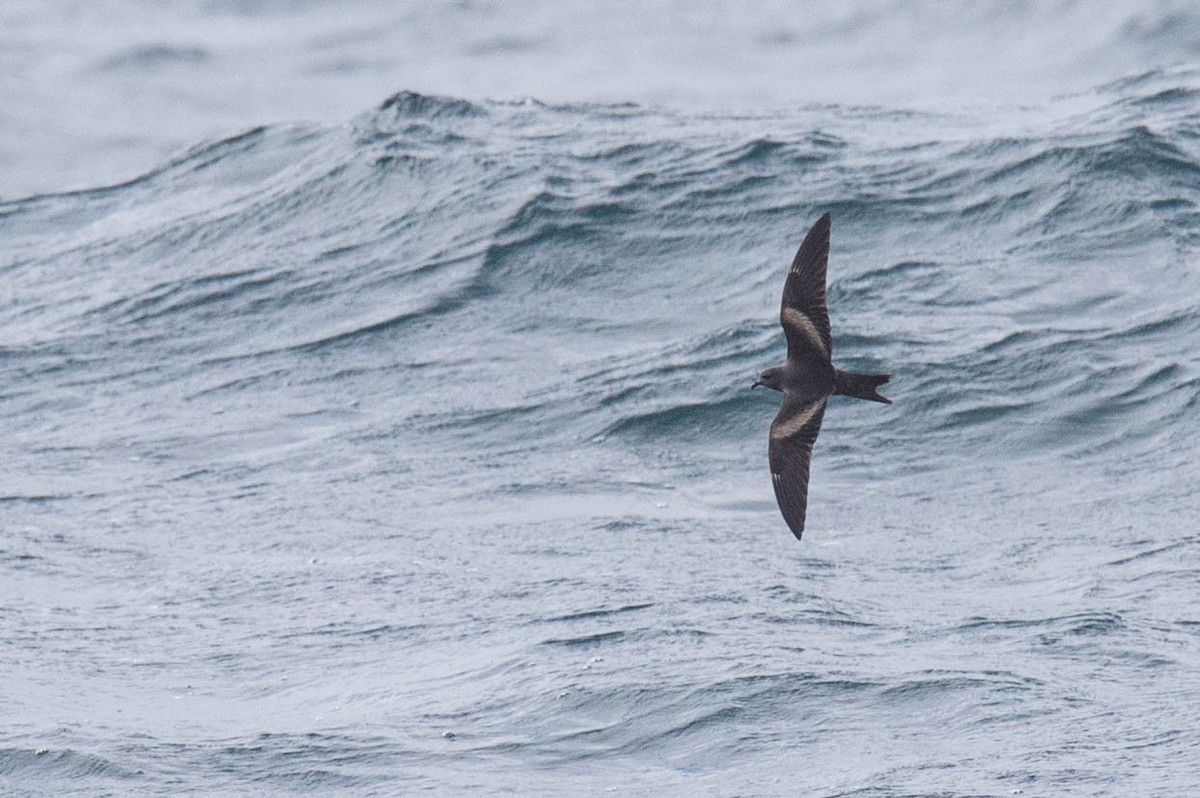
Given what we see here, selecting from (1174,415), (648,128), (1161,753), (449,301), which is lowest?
(1161,753)

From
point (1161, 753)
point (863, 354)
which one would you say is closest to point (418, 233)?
point (863, 354)

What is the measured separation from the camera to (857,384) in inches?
408

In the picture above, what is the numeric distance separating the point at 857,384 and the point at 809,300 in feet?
1.60

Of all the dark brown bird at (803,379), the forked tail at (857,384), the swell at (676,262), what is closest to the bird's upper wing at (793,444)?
the dark brown bird at (803,379)

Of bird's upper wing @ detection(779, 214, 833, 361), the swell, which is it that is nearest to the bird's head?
bird's upper wing @ detection(779, 214, 833, 361)

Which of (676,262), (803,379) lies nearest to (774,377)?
(803,379)

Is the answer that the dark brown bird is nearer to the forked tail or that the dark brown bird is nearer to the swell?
the forked tail

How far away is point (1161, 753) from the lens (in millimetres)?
10992

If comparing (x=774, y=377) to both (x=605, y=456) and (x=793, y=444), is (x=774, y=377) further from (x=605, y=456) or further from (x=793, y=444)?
(x=605, y=456)

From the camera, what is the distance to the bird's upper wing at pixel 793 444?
35.0 ft

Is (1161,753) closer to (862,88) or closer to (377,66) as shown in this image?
(862,88)

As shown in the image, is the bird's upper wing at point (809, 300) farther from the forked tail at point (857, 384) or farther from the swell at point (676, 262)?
the swell at point (676, 262)

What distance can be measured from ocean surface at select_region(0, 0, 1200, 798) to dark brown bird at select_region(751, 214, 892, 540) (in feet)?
5.00

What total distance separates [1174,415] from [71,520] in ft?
25.1
